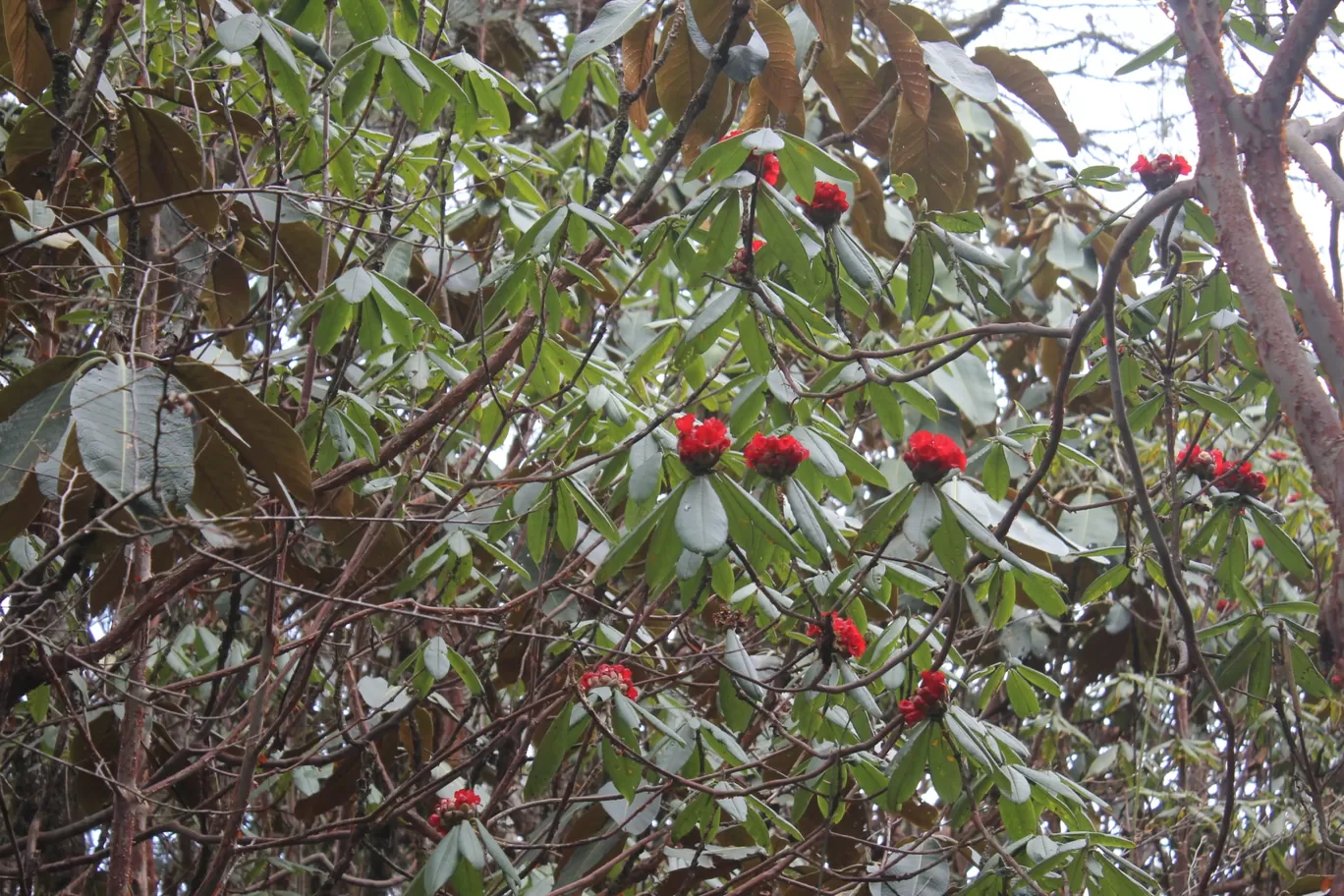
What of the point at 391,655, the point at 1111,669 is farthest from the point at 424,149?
the point at 1111,669

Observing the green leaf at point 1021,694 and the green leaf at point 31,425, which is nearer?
the green leaf at point 31,425

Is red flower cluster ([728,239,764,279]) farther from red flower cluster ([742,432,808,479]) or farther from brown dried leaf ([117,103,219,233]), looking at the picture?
brown dried leaf ([117,103,219,233])

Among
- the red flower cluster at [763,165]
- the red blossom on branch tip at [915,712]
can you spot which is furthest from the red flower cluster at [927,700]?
the red flower cluster at [763,165]

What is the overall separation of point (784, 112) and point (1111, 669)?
7.02 feet

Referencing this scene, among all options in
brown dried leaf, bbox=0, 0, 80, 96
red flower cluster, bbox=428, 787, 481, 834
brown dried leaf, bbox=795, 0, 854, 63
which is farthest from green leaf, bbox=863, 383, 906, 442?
brown dried leaf, bbox=0, 0, 80, 96

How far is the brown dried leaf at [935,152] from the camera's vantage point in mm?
1864

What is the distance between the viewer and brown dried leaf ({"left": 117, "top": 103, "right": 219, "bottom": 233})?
1.75 m

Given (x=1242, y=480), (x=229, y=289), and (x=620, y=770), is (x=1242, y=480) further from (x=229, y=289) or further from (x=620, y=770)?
(x=229, y=289)

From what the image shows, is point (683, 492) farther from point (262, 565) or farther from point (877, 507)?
point (262, 565)

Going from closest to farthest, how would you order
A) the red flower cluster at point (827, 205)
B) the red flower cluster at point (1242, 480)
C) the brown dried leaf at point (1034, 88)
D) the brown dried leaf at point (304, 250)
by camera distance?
1. the red flower cluster at point (827, 205)
2. the red flower cluster at point (1242, 480)
3. the brown dried leaf at point (304, 250)
4. the brown dried leaf at point (1034, 88)

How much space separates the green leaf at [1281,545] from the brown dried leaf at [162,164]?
5.99 ft

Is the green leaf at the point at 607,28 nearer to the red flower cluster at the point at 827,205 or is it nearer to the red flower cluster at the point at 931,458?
the red flower cluster at the point at 827,205

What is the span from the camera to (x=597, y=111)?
Answer: 3543 mm

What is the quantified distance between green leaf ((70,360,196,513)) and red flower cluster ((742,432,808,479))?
29.6 inches
